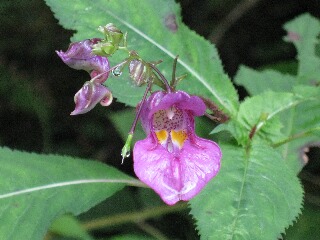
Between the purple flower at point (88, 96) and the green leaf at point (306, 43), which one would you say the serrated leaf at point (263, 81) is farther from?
the purple flower at point (88, 96)

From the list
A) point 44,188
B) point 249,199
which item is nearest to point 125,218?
point 44,188

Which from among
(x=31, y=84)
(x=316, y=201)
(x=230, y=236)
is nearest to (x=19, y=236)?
(x=230, y=236)

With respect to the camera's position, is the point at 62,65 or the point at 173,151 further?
the point at 62,65

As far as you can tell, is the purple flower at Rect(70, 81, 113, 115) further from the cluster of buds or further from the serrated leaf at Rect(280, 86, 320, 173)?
the serrated leaf at Rect(280, 86, 320, 173)

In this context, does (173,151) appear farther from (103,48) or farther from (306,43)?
(306,43)

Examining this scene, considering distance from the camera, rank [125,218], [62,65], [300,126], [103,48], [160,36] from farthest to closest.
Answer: [62,65] → [125,218] → [300,126] → [160,36] → [103,48]

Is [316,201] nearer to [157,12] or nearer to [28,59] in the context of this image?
[157,12]

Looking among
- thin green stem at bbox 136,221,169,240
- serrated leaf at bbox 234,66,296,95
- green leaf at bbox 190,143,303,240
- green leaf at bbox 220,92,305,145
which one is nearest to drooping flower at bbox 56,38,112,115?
green leaf at bbox 190,143,303,240

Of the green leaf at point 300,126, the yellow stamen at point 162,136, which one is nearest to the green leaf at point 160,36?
the green leaf at point 300,126
